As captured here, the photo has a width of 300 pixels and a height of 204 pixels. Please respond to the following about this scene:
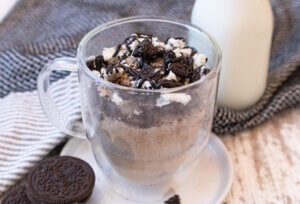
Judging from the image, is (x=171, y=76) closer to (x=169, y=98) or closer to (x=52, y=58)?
(x=169, y=98)

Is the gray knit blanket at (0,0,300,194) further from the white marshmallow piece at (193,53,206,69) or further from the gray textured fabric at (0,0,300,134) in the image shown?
the white marshmallow piece at (193,53,206,69)

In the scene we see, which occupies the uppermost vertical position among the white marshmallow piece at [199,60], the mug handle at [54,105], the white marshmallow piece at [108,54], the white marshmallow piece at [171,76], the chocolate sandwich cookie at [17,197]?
the white marshmallow piece at [171,76]

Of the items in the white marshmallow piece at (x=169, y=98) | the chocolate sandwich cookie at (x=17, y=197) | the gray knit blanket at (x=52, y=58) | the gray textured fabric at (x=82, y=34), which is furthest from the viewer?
the gray textured fabric at (x=82, y=34)

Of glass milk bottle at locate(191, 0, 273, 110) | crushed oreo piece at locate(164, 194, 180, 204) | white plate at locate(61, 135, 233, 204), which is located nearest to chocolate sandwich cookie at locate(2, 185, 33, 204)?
white plate at locate(61, 135, 233, 204)

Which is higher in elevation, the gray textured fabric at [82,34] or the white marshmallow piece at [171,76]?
the white marshmallow piece at [171,76]

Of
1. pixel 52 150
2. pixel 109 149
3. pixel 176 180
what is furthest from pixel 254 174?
pixel 52 150

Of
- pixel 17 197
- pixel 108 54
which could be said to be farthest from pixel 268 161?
pixel 17 197

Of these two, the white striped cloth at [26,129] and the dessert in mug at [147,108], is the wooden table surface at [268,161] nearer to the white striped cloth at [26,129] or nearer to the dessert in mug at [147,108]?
the dessert in mug at [147,108]

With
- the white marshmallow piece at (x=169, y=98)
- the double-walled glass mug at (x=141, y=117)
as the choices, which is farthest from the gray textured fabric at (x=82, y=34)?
the white marshmallow piece at (x=169, y=98)
